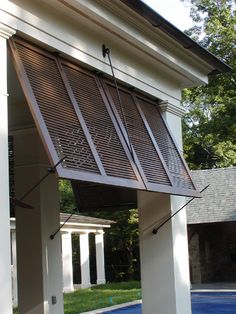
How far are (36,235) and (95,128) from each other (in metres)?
2.84

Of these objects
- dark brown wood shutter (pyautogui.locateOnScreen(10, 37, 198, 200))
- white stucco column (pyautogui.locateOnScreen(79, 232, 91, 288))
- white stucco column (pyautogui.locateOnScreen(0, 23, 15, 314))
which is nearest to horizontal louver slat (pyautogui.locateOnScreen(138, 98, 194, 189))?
dark brown wood shutter (pyautogui.locateOnScreen(10, 37, 198, 200))

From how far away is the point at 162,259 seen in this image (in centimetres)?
766

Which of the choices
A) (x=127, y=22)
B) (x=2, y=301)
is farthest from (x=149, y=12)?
(x=2, y=301)

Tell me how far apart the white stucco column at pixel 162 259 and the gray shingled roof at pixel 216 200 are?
58.2 ft

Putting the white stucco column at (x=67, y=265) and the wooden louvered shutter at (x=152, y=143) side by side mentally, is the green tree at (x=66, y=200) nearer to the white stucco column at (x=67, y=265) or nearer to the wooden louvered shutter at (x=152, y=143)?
the white stucco column at (x=67, y=265)

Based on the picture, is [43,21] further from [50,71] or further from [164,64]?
[164,64]

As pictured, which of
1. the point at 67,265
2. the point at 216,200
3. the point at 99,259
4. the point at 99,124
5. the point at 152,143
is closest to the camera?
the point at 99,124

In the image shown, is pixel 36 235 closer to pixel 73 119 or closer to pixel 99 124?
pixel 99 124

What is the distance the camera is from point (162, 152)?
7.46 m

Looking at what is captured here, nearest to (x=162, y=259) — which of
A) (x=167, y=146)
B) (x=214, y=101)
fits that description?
(x=167, y=146)

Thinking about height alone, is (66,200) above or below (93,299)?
above

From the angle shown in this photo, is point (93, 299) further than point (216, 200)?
No

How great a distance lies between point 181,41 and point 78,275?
26.2 m

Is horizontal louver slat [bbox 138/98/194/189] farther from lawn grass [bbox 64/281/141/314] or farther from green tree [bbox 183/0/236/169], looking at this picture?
green tree [bbox 183/0/236/169]
